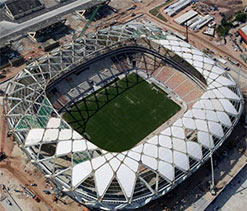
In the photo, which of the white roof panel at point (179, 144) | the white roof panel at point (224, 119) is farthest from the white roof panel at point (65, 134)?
the white roof panel at point (224, 119)

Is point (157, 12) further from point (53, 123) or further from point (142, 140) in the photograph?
point (53, 123)

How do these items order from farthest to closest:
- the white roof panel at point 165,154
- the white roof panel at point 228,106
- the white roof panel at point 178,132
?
the white roof panel at point 228,106, the white roof panel at point 178,132, the white roof panel at point 165,154

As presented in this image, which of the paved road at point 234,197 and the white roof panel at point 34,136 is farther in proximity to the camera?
the white roof panel at point 34,136

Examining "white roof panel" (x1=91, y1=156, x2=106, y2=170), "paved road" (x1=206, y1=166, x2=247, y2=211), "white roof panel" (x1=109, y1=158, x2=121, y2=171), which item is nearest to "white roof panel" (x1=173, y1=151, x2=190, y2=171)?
"white roof panel" (x1=109, y1=158, x2=121, y2=171)

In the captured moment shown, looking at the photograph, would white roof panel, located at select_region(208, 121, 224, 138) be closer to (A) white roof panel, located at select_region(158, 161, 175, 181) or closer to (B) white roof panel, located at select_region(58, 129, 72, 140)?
(A) white roof panel, located at select_region(158, 161, 175, 181)

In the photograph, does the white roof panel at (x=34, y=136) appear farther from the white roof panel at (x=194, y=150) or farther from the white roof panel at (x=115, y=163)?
the white roof panel at (x=194, y=150)

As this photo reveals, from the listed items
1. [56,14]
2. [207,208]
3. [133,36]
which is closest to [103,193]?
[207,208]

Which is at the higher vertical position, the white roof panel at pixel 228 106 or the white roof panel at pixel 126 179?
the white roof panel at pixel 126 179

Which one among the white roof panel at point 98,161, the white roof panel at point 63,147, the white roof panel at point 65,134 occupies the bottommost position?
the white roof panel at point 98,161
